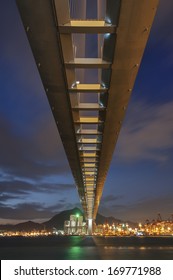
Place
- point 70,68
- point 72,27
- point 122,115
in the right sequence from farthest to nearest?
point 122,115, point 70,68, point 72,27

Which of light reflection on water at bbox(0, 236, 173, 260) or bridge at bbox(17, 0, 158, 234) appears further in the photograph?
light reflection on water at bbox(0, 236, 173, 260)

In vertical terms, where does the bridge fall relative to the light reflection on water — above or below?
above

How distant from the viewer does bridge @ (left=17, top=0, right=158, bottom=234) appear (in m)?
11.4

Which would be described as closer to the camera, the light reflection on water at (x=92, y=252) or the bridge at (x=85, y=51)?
the bridge at (x=85, y=51)

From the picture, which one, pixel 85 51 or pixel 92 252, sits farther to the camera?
pixel 92 252

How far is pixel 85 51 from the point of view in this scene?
52.1 ft

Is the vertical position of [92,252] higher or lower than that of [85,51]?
lower

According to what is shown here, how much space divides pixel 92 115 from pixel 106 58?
406 inches

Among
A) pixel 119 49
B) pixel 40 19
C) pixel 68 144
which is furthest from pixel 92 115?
pixel 40 19

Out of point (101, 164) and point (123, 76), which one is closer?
point (123, 76)

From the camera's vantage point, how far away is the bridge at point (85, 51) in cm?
1136
